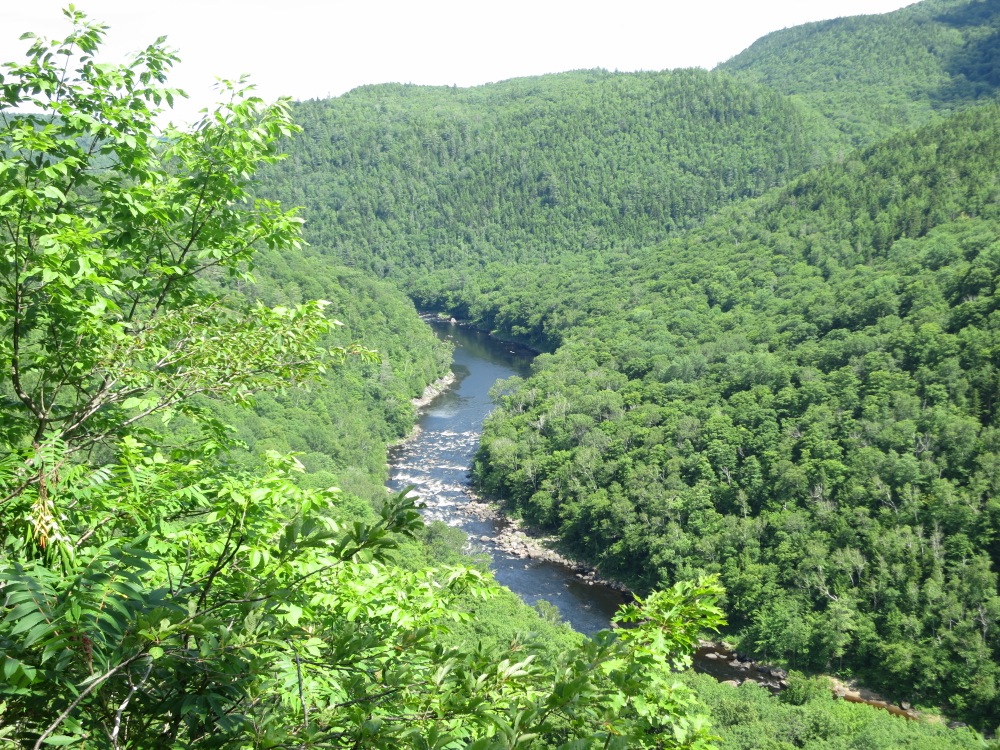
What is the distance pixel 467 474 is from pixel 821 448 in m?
34.8

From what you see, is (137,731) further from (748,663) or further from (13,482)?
(748,663)

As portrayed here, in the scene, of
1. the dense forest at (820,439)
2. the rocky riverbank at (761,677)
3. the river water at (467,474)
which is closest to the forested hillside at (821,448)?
the dense forest at (820,439)

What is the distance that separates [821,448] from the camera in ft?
211

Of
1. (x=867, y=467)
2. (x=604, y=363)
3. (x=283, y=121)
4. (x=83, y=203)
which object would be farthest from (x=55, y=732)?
(x=604, y=363)

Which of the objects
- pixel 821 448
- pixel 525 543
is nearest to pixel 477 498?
pixel 525 543

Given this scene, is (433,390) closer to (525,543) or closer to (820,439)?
(525,543)

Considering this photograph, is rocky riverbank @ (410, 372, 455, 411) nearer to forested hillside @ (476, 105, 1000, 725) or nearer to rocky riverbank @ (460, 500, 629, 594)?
forested hillside @ (476, 105, 1000, 725)

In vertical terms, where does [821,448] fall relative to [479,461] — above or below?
above

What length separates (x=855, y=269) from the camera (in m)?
106

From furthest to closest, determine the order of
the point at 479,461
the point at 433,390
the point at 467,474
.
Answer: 1. the point at 433,390
2. the point at 467,474
3. the point at 479,461

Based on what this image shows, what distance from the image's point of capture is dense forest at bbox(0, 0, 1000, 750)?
14.1ft

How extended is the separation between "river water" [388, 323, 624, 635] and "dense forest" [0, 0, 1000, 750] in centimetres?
312

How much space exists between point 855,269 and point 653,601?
11333cm

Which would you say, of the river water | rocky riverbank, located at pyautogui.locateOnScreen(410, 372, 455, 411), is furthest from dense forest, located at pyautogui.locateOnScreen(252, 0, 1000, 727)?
rocky riverbank, located at pyautogui.locateOnScreen(410, 372, 455, 411)
